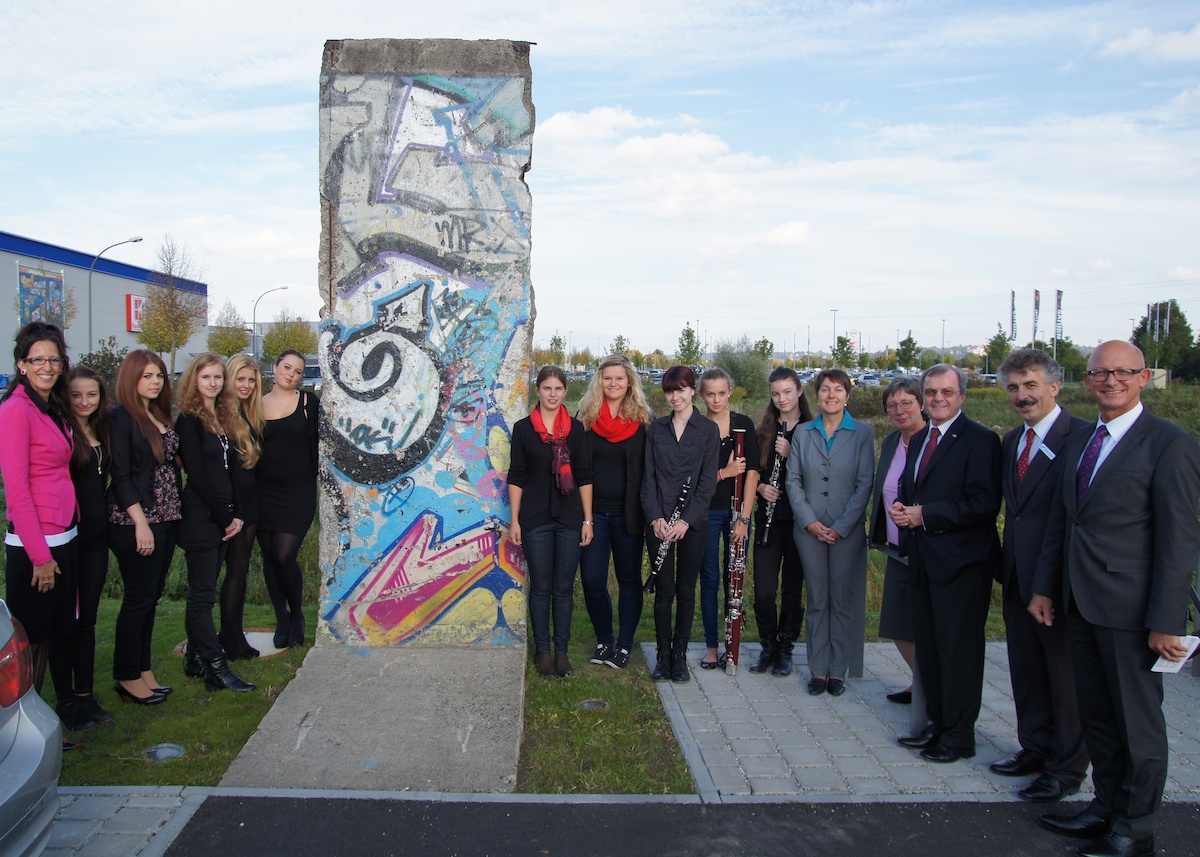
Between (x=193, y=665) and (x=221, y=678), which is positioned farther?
(x=193, y=665)

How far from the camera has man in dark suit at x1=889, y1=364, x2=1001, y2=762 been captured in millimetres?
4348

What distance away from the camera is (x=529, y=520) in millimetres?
5344

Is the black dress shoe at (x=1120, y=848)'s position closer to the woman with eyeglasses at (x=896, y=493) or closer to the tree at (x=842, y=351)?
the woman with eyeglasses at (x=896, y=493)

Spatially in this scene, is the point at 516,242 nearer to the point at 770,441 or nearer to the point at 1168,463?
the point at 770,441

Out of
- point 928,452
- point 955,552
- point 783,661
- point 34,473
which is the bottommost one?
point 783,661

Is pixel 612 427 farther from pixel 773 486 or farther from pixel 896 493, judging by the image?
pixel 896 493

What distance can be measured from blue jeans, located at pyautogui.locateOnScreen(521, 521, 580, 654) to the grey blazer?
57.6 inches

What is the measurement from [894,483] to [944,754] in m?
1.48

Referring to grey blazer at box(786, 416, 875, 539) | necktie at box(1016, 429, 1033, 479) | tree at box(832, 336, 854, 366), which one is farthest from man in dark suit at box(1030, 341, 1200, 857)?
tree at box(832, 336, 854, 366)

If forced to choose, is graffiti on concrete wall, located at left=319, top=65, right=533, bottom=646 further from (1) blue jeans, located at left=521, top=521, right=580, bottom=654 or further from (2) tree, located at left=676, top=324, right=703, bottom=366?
(2) tree, located at left=676, top=324, right=703, bottom=366

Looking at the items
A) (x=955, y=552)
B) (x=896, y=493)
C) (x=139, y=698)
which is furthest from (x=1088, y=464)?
(x=139, y=698)

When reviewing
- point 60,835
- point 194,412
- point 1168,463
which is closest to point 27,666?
point 60,835

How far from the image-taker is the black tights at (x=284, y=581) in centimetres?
561

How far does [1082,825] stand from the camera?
3.65 meters
